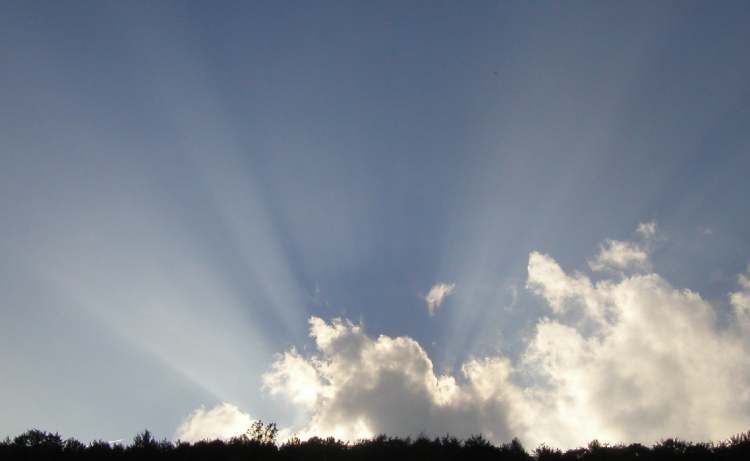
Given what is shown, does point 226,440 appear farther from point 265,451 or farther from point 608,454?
point 608,454

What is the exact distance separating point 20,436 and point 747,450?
31170 mm

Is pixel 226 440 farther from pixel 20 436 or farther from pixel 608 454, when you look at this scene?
pixel 608 454

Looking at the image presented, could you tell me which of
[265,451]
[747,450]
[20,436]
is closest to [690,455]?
[747,450]

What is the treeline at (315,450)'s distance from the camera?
20.5 m

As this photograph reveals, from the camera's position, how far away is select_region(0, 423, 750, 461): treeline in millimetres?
20469

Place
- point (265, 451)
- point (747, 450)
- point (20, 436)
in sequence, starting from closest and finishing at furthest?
point (747, 450), point (265, 451), point (20, 436)

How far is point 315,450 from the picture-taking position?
2167 cm

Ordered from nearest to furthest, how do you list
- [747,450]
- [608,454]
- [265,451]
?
[747,450] → [608,454] → [265,451]

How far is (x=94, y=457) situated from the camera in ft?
71.5

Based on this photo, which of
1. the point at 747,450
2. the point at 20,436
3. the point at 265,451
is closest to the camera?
the point at 747,450

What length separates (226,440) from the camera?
22750 millimetres

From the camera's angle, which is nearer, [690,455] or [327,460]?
[690,455]

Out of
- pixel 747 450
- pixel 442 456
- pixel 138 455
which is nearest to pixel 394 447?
pixel 442 456

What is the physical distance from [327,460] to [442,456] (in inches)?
194
